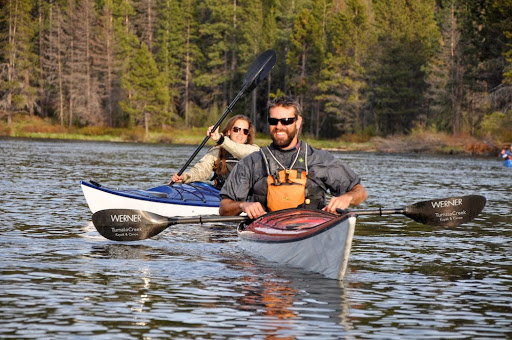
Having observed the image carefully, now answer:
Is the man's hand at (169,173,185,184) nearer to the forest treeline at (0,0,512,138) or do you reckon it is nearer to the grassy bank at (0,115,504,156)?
the grassy bank at (0,115,504,156)

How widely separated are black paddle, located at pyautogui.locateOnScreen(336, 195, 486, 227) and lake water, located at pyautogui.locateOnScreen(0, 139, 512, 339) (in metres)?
0.55

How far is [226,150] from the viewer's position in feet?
48.5

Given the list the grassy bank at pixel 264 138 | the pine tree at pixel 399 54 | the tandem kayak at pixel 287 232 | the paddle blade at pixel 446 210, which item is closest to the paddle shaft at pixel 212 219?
the tandem kayak at pixel 287 232

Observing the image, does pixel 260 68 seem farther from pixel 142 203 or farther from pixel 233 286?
pixel 233 286

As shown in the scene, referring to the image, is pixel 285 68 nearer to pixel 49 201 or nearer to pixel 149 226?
pixel 49 201

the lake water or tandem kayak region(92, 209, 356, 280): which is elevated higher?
tandem kayak region(92, 209, 356, 280)

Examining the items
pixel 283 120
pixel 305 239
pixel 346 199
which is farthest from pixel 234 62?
pixel 305 239

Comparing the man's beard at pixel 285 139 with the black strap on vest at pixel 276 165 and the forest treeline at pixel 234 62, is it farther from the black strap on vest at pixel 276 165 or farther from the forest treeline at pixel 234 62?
the forest treeline at pixel 234 62

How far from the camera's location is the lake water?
7.59 meters

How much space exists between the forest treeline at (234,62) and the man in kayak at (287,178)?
5310 centimetres

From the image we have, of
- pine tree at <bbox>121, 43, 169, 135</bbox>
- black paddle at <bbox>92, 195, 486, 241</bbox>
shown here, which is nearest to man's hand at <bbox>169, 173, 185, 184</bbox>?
black paddle at <bbox>92, 195, 486, 241</bbox>

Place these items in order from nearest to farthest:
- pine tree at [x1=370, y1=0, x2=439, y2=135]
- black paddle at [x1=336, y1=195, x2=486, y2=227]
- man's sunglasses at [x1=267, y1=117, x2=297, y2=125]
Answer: man's sunglasses at [x1=267, y1=117, x2=297, y2=125], black paddle at [x1=336, y1=195, x2=486, y2=227], pine tree at [x1=370, y1=0, x2=439, y2=135]

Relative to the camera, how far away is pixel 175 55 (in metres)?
96.2

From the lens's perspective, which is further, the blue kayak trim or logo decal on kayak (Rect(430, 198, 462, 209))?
the blue kayak trim
